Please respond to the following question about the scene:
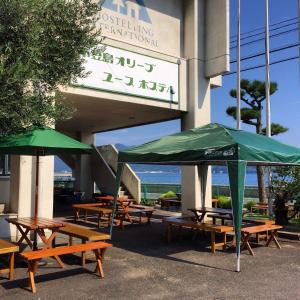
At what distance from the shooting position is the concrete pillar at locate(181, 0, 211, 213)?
45.3ft

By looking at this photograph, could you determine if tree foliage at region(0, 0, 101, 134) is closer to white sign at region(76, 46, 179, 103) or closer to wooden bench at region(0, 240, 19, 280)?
wooden bench at region(0, 240, 19, 280)

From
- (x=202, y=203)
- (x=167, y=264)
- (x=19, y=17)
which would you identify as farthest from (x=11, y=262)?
(x=202, y=203)

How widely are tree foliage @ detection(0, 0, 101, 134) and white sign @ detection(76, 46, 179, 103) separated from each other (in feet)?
12.9

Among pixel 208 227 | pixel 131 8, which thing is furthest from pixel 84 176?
pixel 208 227

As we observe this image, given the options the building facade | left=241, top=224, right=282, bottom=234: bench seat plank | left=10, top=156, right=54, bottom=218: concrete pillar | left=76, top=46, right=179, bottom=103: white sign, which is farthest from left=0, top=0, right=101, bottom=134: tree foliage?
left=241, top=224, right=282, bottom=234: bench seat plank

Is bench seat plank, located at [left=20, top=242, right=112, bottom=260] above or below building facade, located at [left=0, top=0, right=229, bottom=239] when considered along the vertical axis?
below

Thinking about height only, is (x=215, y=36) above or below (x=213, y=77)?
above

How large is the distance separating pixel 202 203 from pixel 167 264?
5561mm

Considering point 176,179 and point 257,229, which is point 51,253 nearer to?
point 257,229

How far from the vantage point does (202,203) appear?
42.1ft

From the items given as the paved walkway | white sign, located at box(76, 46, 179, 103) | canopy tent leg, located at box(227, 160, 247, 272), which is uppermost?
white sign, located at box(76, 46, 179, 103)

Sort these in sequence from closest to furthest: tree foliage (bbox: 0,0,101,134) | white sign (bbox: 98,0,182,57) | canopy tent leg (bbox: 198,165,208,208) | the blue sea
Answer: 1. tree foliage (bbox: 0,0,101,134)
2. white sign (bbox: 98,0,182,57)
3. canopy tent leg (bbox: 198,165,208,208)
4. the blue sea

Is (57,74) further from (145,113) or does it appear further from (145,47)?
(145,113)

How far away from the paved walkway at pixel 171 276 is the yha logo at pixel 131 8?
290 inches
